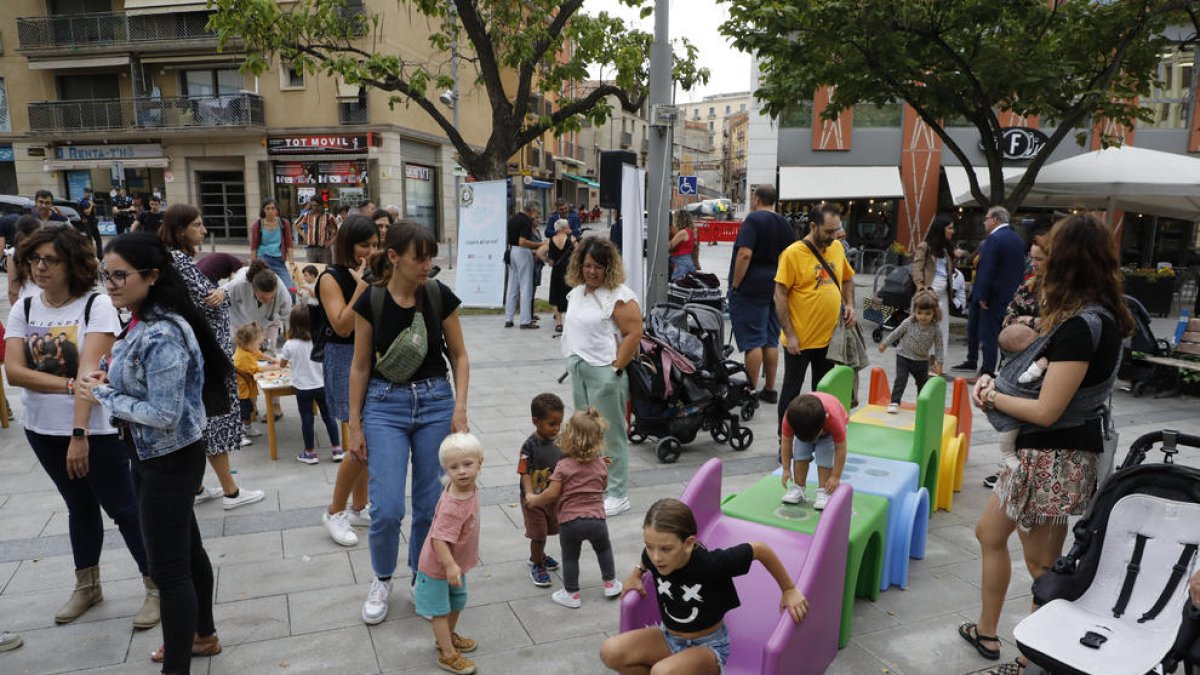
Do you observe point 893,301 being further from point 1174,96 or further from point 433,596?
point 1174,96

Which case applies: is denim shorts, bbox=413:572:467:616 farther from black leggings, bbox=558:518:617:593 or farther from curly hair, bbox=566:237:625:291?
curly hair, bbox=566:237:625:291

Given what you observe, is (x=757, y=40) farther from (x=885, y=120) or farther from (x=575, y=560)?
(x=885, y=120)

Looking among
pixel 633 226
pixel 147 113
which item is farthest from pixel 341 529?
pixel 147 113

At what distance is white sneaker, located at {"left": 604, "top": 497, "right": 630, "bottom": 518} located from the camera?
480 centimetres

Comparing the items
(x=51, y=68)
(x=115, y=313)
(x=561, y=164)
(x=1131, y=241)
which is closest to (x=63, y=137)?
(x=51, y=68)

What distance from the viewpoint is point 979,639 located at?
338 centimetres

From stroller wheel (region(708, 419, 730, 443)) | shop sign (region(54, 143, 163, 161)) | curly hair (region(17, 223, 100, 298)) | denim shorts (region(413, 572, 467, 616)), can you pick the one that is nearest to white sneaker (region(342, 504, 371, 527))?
denim shorts (region(413, 572, 467, 616))

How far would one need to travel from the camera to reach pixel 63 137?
29.0 meters

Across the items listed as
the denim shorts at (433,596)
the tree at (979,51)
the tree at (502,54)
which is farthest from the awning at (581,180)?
the denim shorts at (433,596)

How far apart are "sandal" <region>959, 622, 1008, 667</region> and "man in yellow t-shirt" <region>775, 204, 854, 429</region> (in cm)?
240

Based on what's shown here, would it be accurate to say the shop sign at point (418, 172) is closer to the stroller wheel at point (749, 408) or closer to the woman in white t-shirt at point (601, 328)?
the stroller wheel at point (749, 408)

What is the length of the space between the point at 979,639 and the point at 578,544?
1866 mm

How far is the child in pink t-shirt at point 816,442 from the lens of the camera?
3.66 metres

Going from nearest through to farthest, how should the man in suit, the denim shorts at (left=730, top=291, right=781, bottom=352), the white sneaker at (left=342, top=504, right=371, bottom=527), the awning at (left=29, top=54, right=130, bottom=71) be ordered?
the white sneaker at (left=342, top=504, right=371, bottom=527) < the denim shorts at (left=730, top=291, right=781, bottom=352) < the man in suit < the awning at (left=29, top=54, right=130, bottom=71)
